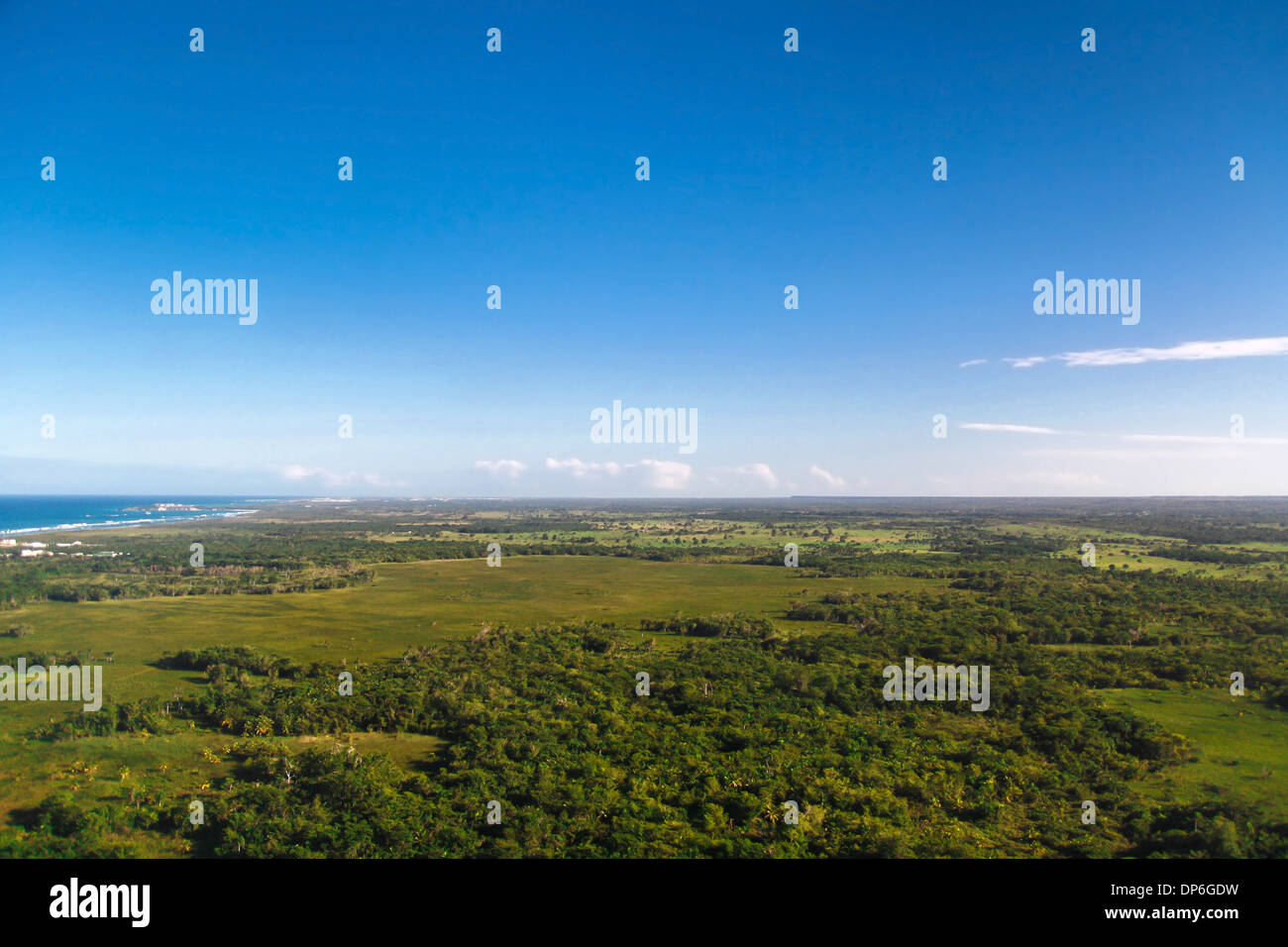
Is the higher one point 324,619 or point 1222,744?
point 1222,744

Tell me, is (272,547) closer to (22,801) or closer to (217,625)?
(217,625)

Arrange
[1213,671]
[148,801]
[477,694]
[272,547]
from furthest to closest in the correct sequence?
1. [272,547]
2. [1213,671]
3. [477,694]
4. [148,801]

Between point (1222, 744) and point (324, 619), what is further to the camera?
point (324, 619)

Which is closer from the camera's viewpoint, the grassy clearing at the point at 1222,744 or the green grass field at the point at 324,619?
the grassy clearing at the point at 1222,744

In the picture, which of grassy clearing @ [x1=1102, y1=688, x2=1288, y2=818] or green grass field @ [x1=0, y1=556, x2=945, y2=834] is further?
green grass field @ [x1=0, y1=556, x2=945, y2=834]
